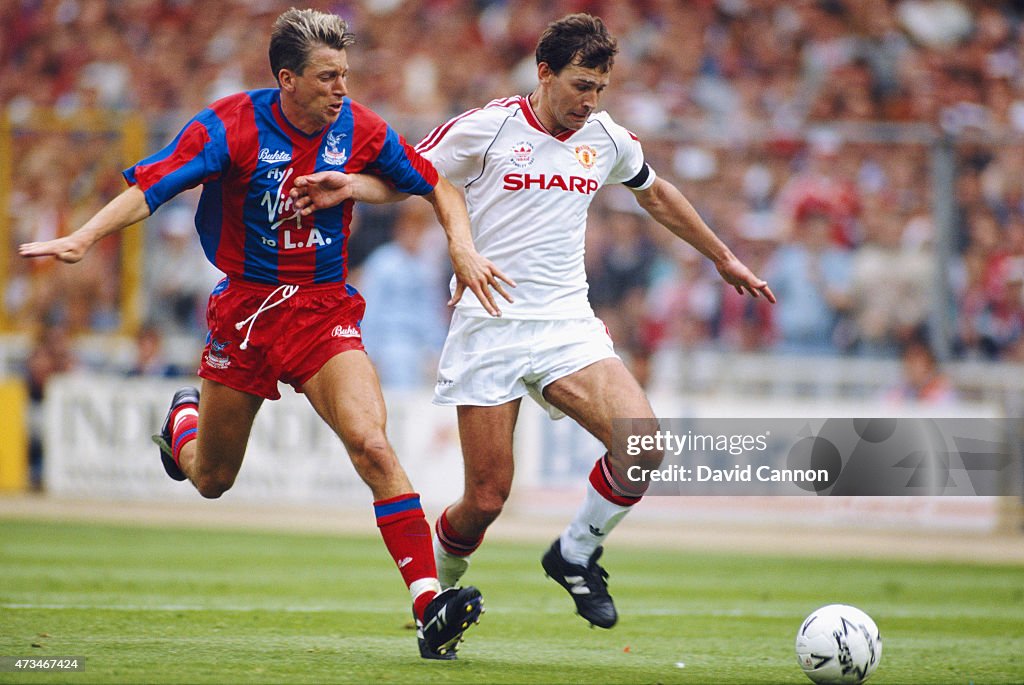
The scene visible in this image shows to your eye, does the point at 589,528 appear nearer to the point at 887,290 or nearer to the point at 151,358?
the point at 887,290

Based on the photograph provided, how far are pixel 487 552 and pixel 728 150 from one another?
203 inches

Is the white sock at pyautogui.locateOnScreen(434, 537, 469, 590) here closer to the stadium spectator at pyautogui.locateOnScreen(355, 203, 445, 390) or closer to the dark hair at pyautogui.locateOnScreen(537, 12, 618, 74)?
the dark hair at pyautogui.locateOnScreen(537, 12, 618, 74)

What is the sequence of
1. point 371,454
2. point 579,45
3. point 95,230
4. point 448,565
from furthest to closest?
point 448,565
point 579,45
point 371,454
point 95,230

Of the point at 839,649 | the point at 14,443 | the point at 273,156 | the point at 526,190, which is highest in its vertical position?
the point at 14,443

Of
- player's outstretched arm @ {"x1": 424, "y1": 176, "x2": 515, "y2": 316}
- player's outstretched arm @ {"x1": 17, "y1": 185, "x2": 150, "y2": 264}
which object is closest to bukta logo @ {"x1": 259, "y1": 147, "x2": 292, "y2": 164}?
player's outstretched arm @ {"x1": 17, "y1": 185, "x2": 150, "y2": 264}

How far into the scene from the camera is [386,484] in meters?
6.14

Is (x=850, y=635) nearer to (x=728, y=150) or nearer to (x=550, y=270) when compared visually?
(x=550, y=270)

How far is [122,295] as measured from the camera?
15.6 metres

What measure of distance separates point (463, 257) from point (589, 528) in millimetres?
1520

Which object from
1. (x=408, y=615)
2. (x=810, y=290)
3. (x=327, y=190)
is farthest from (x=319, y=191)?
(x=810, y=290)

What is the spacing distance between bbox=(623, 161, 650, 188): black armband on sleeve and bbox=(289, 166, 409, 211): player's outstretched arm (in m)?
1.42

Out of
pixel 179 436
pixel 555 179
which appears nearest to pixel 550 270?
pixel 555 179

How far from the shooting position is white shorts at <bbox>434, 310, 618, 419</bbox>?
6.72 m

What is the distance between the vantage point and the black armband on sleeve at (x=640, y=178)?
7.14 metres
